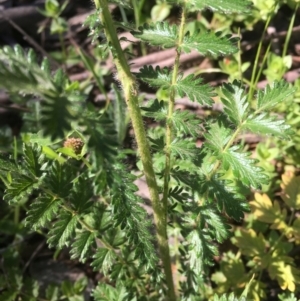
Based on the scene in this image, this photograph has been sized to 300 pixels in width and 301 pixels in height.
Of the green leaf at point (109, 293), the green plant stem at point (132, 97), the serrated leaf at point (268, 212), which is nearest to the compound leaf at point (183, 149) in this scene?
the green plant stem at point (132, 97)

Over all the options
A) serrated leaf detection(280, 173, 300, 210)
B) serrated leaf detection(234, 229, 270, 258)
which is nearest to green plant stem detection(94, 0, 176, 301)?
serrated leaf detection(234, 229, 270, 258)

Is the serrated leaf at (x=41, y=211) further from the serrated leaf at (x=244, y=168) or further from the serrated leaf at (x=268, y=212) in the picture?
the serrated leaf at (x=268, y=212)

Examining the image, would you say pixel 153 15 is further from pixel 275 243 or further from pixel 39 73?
pixel 39 73

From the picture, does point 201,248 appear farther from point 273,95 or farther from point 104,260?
point 273,95

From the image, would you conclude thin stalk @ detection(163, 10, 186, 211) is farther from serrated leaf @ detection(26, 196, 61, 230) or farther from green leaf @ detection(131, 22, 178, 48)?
serrated leaf @ detection(26, 196, 61, 230)

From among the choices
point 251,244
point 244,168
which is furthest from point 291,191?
point 244,168

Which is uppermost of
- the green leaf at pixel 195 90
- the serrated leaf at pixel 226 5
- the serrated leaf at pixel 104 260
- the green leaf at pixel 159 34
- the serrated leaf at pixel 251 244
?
the serrated leaf at pixel 226 5
